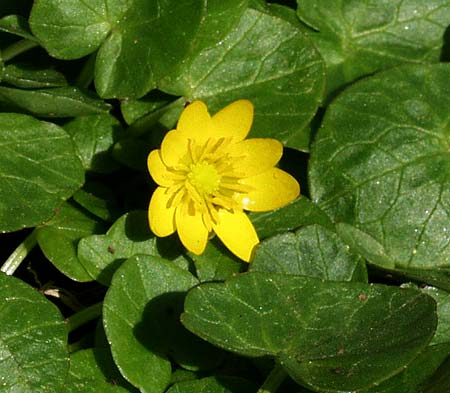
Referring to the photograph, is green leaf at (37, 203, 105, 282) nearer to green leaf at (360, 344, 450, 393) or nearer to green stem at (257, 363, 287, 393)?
green stem at (257, 363, 287, 393)

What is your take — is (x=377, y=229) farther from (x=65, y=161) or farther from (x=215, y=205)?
(x=65, y=161)

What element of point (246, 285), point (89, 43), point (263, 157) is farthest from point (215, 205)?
point (89, 43)

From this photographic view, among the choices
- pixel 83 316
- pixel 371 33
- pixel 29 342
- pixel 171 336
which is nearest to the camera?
pixel 29 342

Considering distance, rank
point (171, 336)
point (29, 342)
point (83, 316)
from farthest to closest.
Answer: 1. point (83, 316)
2. point (171, 336)
3. point (29, 342)

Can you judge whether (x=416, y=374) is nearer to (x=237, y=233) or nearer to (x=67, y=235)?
(x=237, y=233)

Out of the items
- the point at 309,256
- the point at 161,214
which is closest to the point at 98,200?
the point at 161,214

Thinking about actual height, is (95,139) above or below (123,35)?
below

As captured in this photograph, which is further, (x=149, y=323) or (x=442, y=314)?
(x=442, y=314)

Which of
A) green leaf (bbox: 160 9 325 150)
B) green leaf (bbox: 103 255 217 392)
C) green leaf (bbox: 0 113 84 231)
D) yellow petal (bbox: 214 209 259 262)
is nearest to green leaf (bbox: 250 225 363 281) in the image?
yellow petal (bbox: 214 209 259 262)
